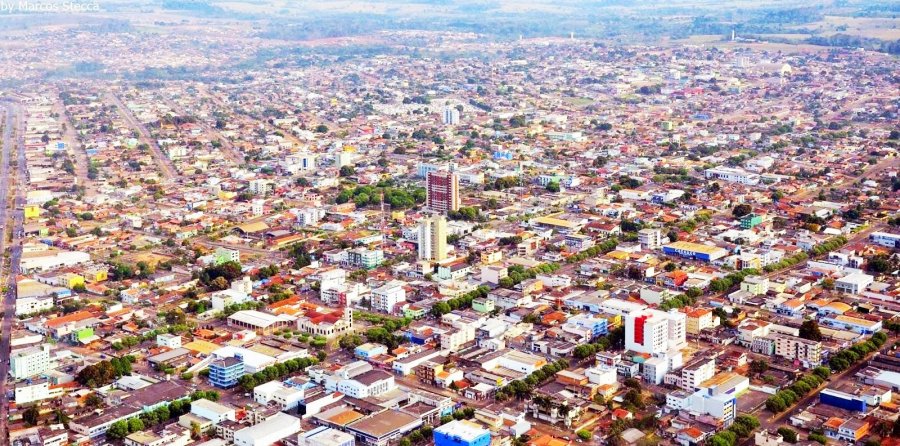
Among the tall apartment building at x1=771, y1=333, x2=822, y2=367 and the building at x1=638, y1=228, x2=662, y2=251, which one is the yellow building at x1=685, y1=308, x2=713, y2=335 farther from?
the building at x1=638, y1=228, x2=662, y2=251

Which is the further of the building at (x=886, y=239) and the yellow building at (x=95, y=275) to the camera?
the building at (x=886, y=239)

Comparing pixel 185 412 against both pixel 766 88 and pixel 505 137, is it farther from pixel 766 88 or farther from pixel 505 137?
pixel 766 88

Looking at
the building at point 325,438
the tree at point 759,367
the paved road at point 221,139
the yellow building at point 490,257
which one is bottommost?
the paved road at point 221,139

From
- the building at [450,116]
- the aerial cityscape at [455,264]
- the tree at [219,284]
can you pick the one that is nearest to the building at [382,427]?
the aerial cityscape at [455,264]

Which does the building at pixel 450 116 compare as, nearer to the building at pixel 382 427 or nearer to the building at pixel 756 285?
the building at pixel 756 285

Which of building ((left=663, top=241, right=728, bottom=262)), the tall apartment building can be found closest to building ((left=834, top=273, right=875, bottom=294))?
building ((left=663, top=241, right=728, bottom=262))
